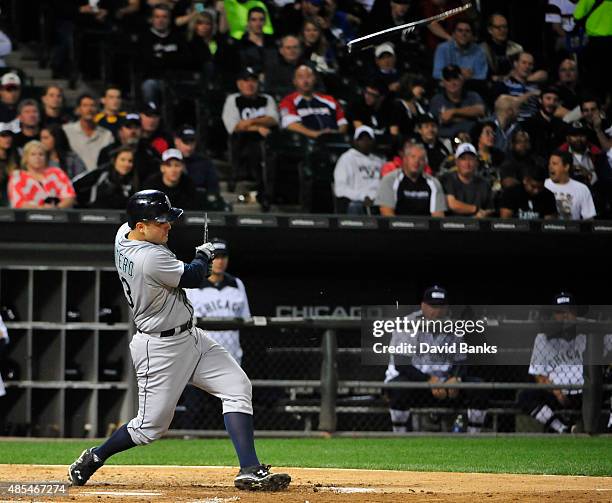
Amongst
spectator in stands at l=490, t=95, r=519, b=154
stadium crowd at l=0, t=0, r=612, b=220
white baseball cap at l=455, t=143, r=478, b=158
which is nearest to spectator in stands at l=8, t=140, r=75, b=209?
stadium crowd at l=0, t=0, r=612, b=220

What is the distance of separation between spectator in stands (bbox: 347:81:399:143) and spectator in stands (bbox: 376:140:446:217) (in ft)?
5.21

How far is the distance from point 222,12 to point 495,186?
385cm

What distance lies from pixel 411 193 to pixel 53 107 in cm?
348

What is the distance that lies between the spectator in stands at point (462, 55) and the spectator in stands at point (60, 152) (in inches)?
188

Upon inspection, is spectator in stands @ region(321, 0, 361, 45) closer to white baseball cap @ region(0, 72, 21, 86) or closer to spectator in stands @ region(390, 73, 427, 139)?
spectator in stands @ region(390, 73, 427, 139)

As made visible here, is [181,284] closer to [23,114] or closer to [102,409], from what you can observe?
[102,409]

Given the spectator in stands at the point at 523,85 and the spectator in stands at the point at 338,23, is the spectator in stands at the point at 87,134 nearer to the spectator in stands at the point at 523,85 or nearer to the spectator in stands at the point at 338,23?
the spectator in stands at the point at 338,23

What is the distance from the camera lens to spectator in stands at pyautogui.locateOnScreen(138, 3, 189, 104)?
1280 cm

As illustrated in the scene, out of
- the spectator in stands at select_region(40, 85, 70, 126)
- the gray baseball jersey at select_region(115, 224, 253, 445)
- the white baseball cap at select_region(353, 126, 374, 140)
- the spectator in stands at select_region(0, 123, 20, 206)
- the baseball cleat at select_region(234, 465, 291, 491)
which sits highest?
the spectator in stands at select_region(40, 85, 70, 126)

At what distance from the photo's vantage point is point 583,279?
11766 mm

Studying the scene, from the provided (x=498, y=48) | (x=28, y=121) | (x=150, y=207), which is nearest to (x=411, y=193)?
(x=28, y=121)

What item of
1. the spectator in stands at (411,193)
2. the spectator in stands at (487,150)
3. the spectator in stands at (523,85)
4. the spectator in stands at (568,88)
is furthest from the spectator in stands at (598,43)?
the spectator in stands at (411,193)

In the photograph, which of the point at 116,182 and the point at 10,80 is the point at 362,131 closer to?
the point at 116,182

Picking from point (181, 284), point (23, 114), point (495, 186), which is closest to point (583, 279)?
point (495, 186)
